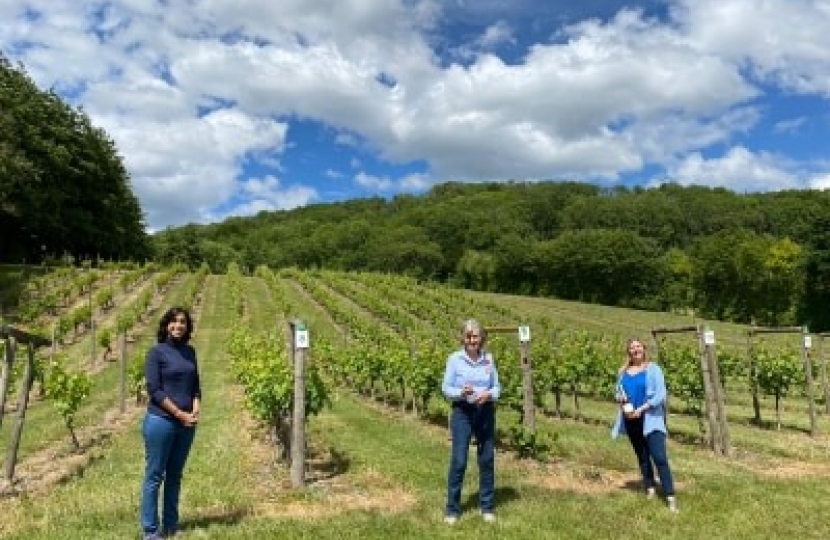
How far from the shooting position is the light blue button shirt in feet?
24.2

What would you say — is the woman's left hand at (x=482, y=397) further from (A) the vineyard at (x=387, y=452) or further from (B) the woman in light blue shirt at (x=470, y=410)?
(A) the vineyard at (x=387, y=452)

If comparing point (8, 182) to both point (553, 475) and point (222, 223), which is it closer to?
point (553, 475)

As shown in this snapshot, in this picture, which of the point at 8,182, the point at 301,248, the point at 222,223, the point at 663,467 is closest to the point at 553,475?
the point at 663,467

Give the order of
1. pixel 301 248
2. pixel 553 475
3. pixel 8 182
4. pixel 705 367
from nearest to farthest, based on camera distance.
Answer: pixel 553 475, pixel 705 367, pixel 8 182, pixel 301 248

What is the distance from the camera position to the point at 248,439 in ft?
37.4

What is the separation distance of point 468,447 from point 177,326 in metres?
2.86

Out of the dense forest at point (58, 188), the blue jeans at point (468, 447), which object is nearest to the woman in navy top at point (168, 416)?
the blue jeans at point (468, 447)

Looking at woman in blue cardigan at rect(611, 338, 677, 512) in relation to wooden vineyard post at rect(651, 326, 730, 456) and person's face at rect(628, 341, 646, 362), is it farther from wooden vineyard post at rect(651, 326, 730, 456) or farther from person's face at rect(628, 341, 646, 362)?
wooden vineyard post at rect(651, 326, 730, 456)

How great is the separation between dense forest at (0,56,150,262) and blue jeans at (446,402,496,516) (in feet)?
119

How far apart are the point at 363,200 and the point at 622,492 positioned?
120429 millimetres

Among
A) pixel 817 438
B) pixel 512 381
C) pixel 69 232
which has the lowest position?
pixel 817 438

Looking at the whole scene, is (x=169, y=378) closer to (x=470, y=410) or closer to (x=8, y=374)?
(x=470, y=410)

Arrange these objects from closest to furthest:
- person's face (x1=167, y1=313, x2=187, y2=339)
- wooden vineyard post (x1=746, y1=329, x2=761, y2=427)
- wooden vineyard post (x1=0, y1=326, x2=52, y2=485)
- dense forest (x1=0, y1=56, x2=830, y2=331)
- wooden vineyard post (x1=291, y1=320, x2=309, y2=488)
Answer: person's face (x1=167, y1=313, x2=187, y2=339) < wooden vineyard post (x1=291, y1=320, x2=309, y2=488) < wooden vineyard post (x1=0, y1=326, x2=52, y2=485) < wooden vineyard post (x1=746, y1=329, x2=761, y2=427) < dense forest (x1=0, y1=56, x2=830, y2=331)

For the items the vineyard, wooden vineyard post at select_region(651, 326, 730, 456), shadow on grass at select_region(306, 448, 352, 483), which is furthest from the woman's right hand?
wooden vineyard post at select_region(651, 326, 730, 456)
